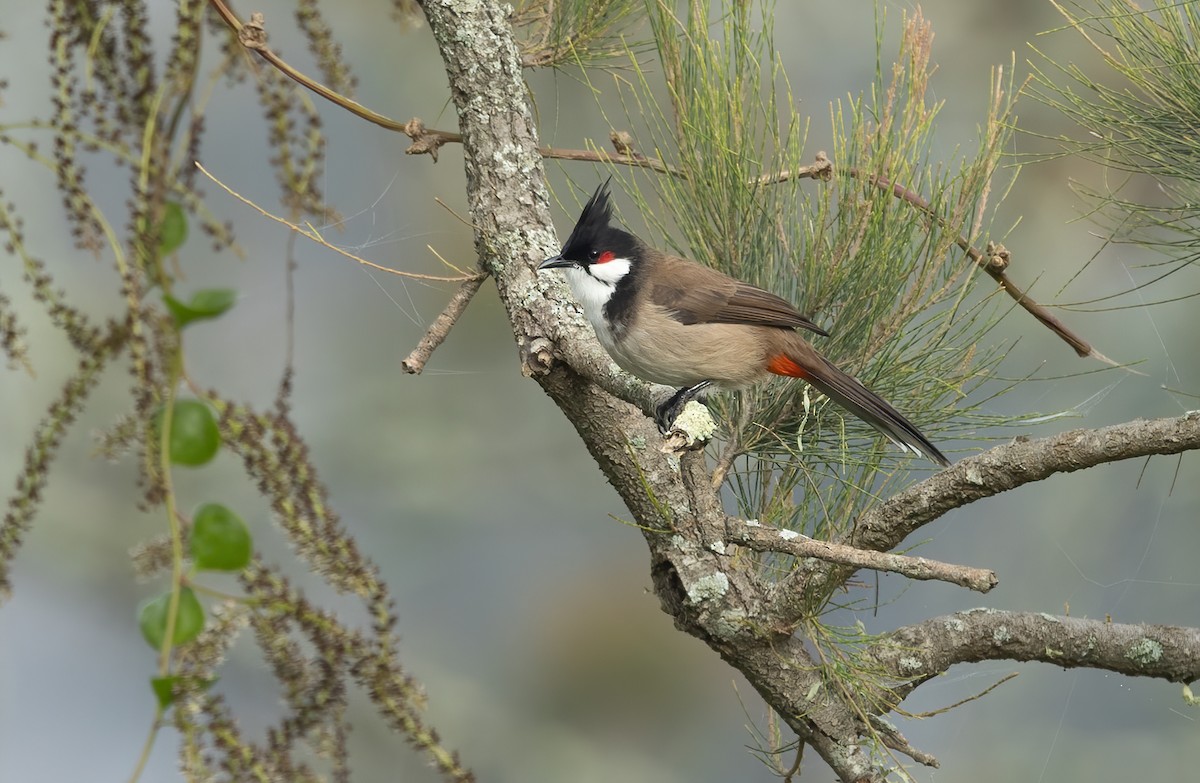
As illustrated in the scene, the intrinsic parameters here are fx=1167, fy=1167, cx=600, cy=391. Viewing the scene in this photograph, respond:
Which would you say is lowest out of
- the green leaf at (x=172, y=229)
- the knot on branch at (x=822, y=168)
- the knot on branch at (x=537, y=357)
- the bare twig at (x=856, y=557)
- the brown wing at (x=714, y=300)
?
the bare twig at (x=856, y=557)

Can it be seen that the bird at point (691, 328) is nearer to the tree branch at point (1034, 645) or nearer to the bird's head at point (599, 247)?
the bird's head at point (599, 247)

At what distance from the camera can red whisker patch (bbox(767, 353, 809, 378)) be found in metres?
1.42

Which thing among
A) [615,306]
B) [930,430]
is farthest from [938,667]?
[615,306]

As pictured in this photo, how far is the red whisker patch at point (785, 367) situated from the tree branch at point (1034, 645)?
13.0 inches

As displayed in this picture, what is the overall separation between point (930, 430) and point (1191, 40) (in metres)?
0.55

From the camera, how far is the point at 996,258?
134cm

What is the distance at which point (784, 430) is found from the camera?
1519 millimetres

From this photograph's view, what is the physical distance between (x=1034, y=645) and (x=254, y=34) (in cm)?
115

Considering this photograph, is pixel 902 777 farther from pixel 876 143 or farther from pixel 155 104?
pixel 155 104

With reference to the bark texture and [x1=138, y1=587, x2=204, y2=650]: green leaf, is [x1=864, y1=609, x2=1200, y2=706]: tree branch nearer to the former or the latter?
the bark texture

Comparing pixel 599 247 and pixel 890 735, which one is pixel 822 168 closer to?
pixel 599 247

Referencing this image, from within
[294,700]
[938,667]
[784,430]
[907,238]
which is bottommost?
[294,700]

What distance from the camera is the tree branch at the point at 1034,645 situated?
1.29 metres

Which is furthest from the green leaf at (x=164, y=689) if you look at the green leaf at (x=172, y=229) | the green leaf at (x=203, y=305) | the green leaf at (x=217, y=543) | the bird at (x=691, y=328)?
the bird at (x=691, y=328)
